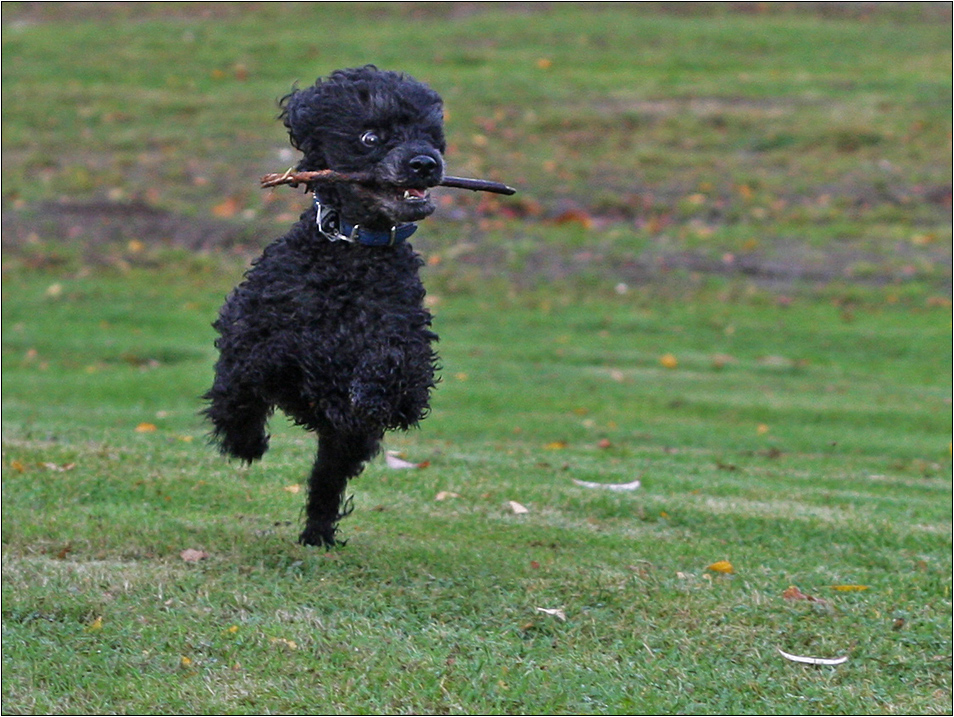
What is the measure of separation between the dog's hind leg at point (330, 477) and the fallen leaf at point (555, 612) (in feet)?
3.35

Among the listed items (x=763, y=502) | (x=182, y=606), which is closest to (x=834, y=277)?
(x=763, y=502)

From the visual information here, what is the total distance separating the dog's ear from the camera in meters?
5.49

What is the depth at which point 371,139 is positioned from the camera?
5320mm

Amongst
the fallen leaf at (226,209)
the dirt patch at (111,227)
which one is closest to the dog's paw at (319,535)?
the dirt patch at (111,227)

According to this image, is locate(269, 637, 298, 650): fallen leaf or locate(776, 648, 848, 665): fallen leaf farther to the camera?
locate(776, 648, 848, 665): fallen leaf

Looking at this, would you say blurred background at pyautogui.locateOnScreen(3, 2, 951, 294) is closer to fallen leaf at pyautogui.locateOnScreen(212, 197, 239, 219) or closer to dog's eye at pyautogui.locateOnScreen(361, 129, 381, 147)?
fallen leaf at pyautogui.locateOnScreen(212, 197, 239, 219)

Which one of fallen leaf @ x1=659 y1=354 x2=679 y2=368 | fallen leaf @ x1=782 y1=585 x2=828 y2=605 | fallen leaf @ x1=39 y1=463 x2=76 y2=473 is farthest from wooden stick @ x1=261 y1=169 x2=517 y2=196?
fallen leaf @ x1=659 y1=354 x2=679 y2=368

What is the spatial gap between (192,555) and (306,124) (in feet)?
7.11

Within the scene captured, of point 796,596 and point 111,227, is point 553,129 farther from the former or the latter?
point 796,596

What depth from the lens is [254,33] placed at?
2602 centimetres

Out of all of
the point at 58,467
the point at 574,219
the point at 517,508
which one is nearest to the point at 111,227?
the point at 574,219

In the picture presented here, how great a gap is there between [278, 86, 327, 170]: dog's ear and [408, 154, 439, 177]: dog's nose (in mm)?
501

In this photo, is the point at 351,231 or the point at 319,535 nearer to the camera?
the point at 351,231

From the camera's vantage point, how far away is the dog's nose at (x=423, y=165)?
204 inches
